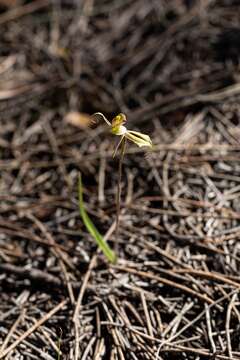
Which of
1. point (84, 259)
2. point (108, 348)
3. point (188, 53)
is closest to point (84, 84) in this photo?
point (188, 53)

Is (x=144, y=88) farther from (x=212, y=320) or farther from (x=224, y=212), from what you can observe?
(x=212, y=320)

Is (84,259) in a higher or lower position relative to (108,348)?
higher

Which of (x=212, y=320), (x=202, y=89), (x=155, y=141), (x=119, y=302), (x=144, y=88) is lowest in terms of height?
(x=212, y=320)

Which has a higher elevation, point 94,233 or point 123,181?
point 123,181

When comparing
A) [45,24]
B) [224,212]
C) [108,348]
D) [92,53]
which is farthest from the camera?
[45,24]

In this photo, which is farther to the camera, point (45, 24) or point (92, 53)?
point (45, 24)

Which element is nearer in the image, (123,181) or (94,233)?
(94,233)

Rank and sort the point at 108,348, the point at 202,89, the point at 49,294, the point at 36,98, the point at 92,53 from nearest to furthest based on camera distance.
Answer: the point at 108,348, the point at 49,294, the point at 202,89, the point at 36,98, the point at 92,53
